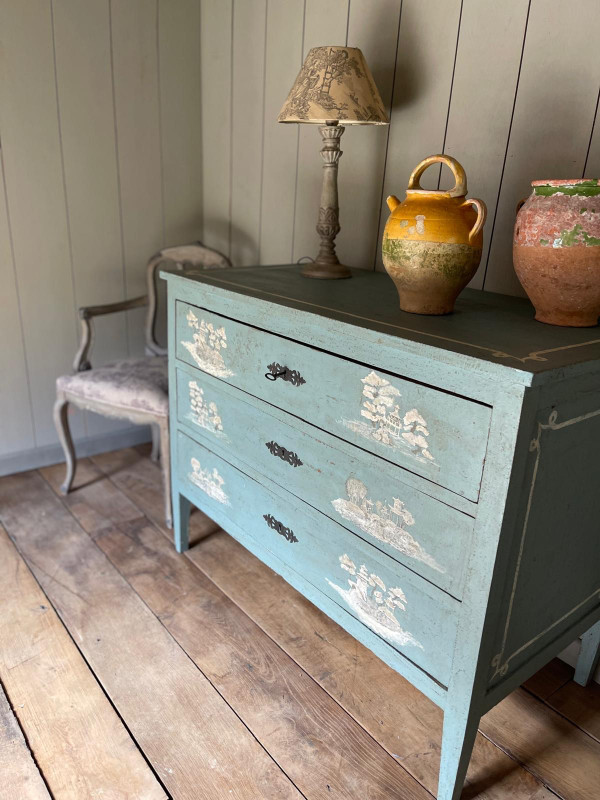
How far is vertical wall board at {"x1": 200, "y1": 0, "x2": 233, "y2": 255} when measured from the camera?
214 cm

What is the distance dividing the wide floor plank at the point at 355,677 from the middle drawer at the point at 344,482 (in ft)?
1.43

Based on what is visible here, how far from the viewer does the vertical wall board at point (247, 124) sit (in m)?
1.98

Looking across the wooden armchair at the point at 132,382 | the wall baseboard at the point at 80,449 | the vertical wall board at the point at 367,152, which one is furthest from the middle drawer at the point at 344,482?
the wall baseboard at the point at 80,449

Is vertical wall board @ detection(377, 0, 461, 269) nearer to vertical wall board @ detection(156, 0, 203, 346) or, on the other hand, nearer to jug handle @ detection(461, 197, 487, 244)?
jug handle @ detection(461, 197, 487, 244)

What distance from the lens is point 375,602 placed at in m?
1.16

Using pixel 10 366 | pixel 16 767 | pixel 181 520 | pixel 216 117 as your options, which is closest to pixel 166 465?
pixel 181 520

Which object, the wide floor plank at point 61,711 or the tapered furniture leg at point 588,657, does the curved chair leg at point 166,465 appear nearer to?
the wide floor plank at point 61,711

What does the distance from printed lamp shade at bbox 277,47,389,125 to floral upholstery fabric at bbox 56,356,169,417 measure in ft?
3.02

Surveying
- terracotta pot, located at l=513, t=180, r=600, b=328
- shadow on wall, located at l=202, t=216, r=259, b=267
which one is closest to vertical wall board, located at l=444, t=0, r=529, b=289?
terracotta pot, located at l=513, t=180, r=600, b=328

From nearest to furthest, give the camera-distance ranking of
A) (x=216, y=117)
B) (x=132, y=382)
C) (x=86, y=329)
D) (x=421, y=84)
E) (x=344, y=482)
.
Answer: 1. (x=344, y=482)
2. (x=421, y=84)
3. (x=132, y=382)
4. (x=86, y=329)
5. (x=216, y=117)

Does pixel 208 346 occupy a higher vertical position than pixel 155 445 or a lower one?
higher

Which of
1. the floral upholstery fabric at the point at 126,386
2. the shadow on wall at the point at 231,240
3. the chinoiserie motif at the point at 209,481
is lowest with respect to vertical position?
the chinoiserie motif at the point at 209,481

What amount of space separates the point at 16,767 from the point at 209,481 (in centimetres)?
75

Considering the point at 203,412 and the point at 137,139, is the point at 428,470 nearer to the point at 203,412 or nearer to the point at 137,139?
the point at 203,412
